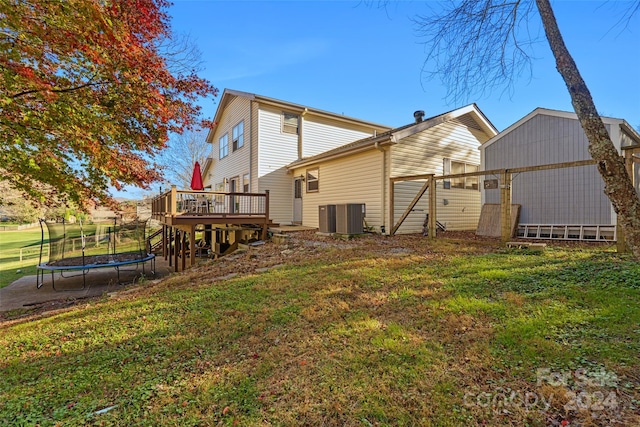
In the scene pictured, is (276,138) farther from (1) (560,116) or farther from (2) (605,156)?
(2) (605,156)

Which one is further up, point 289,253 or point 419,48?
point 419,48

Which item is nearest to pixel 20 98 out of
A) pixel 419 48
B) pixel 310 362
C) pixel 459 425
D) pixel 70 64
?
pixel 70 64

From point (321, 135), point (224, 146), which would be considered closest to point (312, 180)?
point (321, 135)

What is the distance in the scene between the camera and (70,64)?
461 centimetres

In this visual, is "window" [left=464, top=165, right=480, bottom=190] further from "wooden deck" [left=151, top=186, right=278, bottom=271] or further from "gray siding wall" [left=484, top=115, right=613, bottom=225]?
"wooden deck" [left=151, top=186, right=278, bottom=271]

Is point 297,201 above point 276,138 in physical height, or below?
below

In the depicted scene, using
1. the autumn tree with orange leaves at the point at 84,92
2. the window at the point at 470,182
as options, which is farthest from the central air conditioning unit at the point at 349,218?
the window at the point at 470,182

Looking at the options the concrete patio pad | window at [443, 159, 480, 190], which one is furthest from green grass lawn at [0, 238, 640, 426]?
window at [443, 159, 480, 190]

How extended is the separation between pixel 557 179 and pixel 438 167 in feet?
12.1

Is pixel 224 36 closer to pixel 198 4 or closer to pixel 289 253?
pixel 198 4

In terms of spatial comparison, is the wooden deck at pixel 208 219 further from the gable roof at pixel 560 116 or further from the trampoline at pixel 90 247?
the gable roof at pixel 560 116

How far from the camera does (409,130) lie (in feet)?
31.5

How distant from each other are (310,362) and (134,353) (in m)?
1.89

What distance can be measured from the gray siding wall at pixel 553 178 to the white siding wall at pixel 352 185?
3546mm
